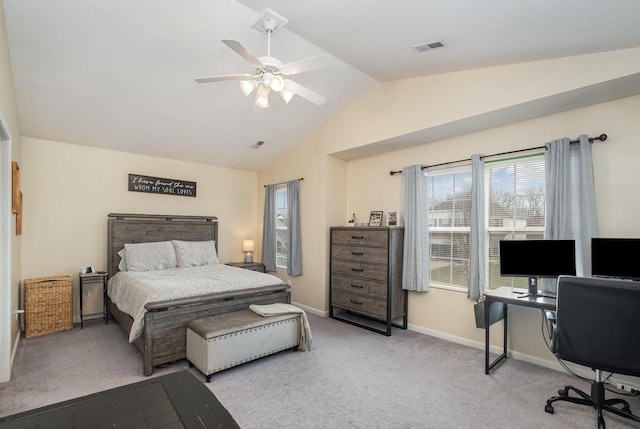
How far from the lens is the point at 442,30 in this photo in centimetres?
241

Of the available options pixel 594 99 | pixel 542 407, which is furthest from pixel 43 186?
pixel 594 99

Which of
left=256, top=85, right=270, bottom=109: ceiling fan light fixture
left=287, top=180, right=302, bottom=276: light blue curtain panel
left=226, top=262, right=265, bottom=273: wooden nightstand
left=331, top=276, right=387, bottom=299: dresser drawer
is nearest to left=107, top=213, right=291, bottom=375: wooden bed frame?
left=226, top=262, right=265, bottom=273: wooden nightstand

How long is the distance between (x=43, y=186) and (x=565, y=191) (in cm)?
583

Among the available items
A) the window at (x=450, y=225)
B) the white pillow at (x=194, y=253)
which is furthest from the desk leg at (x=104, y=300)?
the window at (x=450, y=225)

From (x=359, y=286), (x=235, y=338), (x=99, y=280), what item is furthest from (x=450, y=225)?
(x=99, y=280)

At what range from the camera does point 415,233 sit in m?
3.94

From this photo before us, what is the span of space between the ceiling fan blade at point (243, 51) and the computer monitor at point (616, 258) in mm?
2977

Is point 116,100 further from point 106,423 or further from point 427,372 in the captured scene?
point 427,372

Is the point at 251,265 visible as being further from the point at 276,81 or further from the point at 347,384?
the point at 276,81

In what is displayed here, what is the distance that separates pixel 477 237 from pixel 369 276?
138cm

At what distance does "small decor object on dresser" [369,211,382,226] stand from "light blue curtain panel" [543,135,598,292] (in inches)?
75.9

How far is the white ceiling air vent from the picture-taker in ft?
8.71

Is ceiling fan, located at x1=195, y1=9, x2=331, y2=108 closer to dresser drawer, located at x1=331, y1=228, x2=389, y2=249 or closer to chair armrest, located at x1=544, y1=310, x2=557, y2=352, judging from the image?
dresser drawer, located at x1=331, y1=228, x2=389, y2=249

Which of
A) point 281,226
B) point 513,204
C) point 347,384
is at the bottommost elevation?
point 347,384
